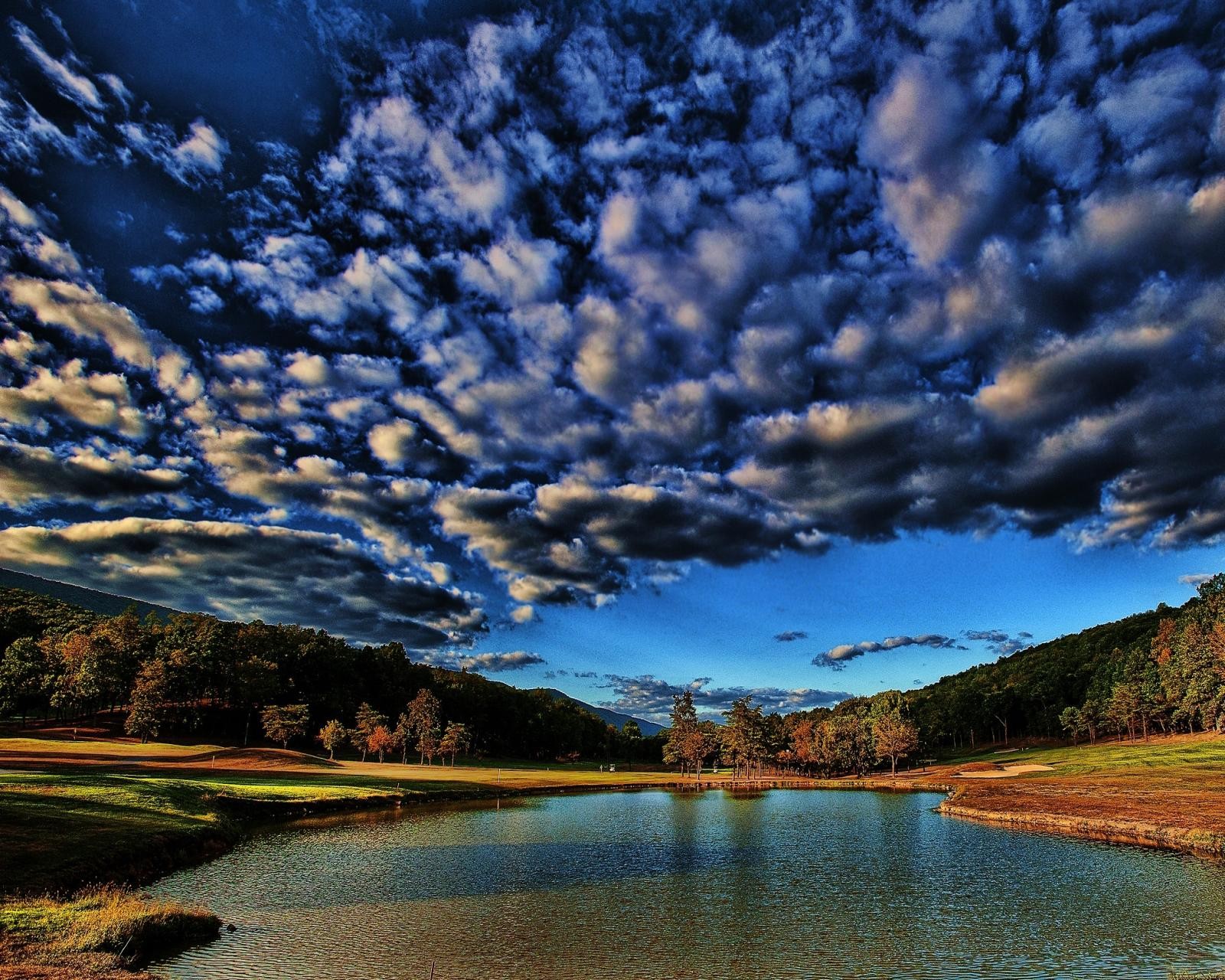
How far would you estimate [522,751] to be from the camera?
197625mm

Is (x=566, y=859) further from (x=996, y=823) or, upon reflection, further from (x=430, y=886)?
(x=996, y=823)

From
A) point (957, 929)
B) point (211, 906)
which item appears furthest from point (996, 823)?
point (211, 906)

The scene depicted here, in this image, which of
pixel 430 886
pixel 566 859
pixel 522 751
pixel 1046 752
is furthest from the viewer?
pixel 522 751

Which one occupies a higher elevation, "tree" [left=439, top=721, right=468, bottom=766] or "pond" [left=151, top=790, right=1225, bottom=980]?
"tree" [left=439, top=721, right=468, bottom=766]

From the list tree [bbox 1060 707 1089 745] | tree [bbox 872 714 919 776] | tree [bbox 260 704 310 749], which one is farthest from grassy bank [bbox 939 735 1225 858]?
tree [bbox 260 704 310 749]

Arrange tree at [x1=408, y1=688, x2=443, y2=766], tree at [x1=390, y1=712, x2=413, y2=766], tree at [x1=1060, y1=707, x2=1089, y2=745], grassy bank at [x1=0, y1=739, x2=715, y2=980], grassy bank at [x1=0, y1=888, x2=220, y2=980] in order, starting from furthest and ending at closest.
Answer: tree at [x1=1060, y1=707, x2=1089, y2=745]
tree at [x1=408, y1=688, x2=443, y2=766]
tree at [x1=390, y1=712, x2=413, y2=766]
grassy bank at [x1=0, y1=739, x2=715, y2=980]
grassy bank at [x1=0, y1=888, x2=220, y2=980]

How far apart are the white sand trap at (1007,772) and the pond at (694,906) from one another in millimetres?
60715

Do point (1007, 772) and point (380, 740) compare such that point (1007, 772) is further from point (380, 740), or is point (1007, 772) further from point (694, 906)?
point (380, 740)

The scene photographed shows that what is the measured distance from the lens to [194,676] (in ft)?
425

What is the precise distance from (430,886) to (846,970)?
22.3 m

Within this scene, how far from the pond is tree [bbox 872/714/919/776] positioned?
3475 inches

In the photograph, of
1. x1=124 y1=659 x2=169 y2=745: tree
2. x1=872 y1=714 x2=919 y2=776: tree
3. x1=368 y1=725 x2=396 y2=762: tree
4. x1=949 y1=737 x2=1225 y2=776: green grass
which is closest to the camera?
x1=949 y1=737 x2=1225 y2=776: green grass

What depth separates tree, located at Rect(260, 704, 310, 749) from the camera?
392 ft

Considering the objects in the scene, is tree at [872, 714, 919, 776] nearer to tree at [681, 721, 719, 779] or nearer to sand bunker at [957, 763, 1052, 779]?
sand bunker at [957, 763, 1052, 779]
